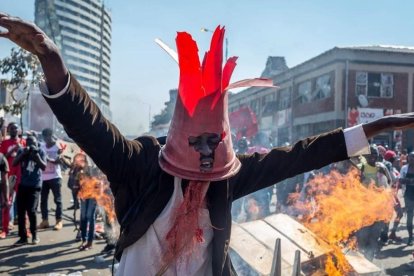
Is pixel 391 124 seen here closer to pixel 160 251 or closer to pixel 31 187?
pixel 160 251

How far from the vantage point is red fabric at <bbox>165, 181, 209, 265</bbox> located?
195 centimetres

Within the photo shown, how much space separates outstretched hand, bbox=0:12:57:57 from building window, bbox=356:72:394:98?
25015mm

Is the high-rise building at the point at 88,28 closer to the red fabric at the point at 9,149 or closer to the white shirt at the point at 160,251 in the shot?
the red fabric at the point at 9,149

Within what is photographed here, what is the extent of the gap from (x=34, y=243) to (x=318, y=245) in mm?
5159

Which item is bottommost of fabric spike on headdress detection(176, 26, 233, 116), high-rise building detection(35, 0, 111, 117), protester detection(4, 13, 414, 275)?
protester detection(4, 13, 414, 275)

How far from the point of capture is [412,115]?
2.11 meters

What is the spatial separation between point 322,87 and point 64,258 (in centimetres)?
2175

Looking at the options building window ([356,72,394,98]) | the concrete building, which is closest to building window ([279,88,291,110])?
the concrete building

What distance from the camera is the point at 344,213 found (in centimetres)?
523

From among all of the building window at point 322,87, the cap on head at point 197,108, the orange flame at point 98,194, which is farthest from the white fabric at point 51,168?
the building window at point 322,87

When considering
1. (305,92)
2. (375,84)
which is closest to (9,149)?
(375,84)

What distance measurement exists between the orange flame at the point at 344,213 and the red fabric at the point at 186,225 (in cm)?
301

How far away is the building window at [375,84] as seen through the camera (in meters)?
25.0

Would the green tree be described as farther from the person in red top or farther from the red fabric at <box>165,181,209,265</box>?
the red fabric at <box>165,181,209,265</box>
